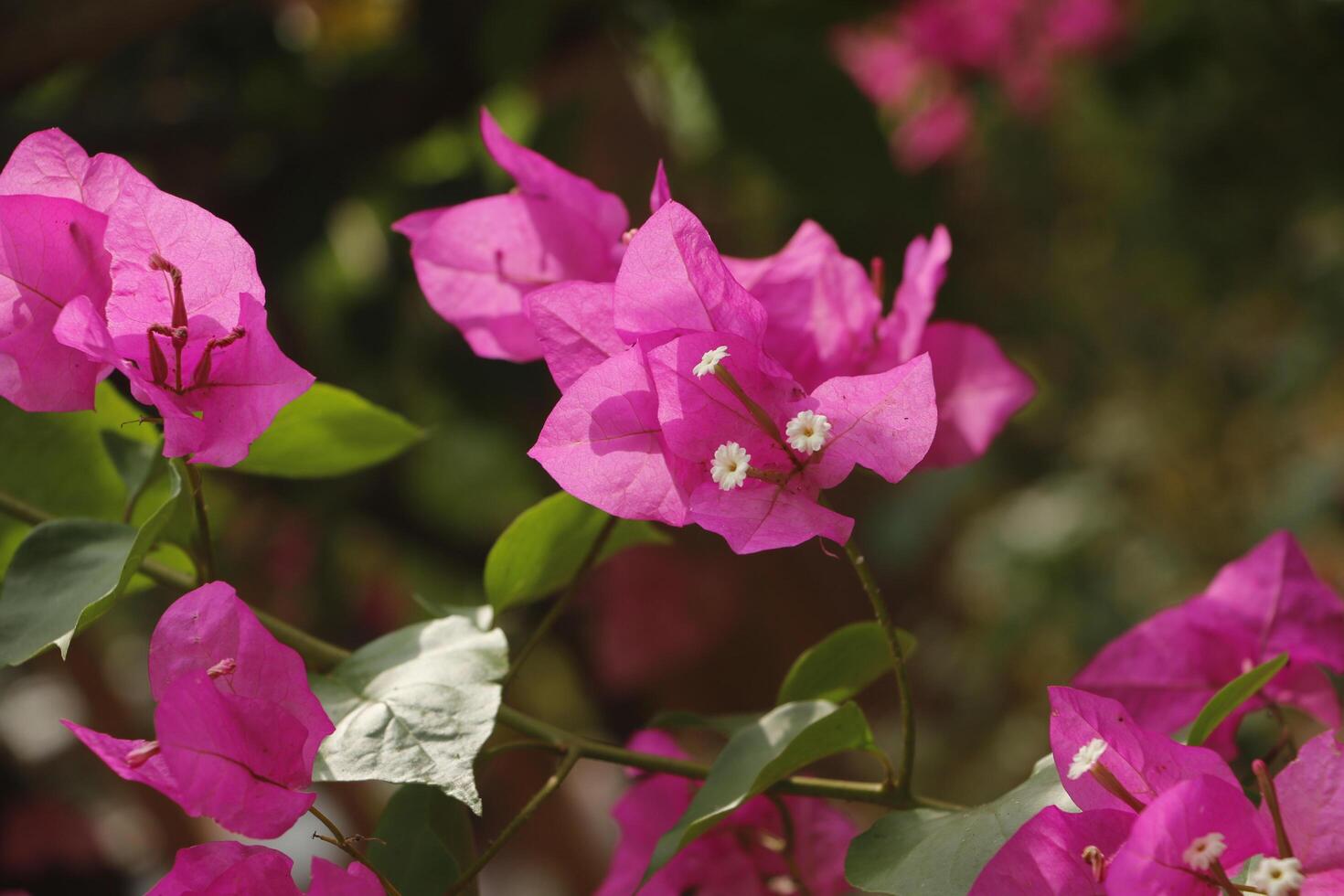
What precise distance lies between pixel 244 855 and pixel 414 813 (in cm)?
5

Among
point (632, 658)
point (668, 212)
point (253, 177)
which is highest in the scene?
point (668, 212)

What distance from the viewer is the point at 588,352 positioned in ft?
1.21

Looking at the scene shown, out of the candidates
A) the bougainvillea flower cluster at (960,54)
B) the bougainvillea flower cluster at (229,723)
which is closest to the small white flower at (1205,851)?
the bougainvillea flower cluster at (229,723)

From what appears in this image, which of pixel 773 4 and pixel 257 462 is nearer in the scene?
pixel 257 462

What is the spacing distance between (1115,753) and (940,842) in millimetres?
50

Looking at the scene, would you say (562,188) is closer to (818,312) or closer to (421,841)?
(818,312)

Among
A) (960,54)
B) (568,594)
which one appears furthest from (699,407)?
(960,54)

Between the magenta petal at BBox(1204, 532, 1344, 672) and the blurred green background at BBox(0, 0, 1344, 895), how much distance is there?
609mm

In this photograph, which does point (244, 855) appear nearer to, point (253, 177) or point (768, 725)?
point (768, 725)

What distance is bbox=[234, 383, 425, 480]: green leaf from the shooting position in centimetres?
43

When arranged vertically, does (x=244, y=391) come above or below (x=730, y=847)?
above

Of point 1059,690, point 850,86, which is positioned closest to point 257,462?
point 1059,690

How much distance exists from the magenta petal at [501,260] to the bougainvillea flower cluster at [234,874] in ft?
0.61

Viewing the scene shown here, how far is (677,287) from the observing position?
35 cm
